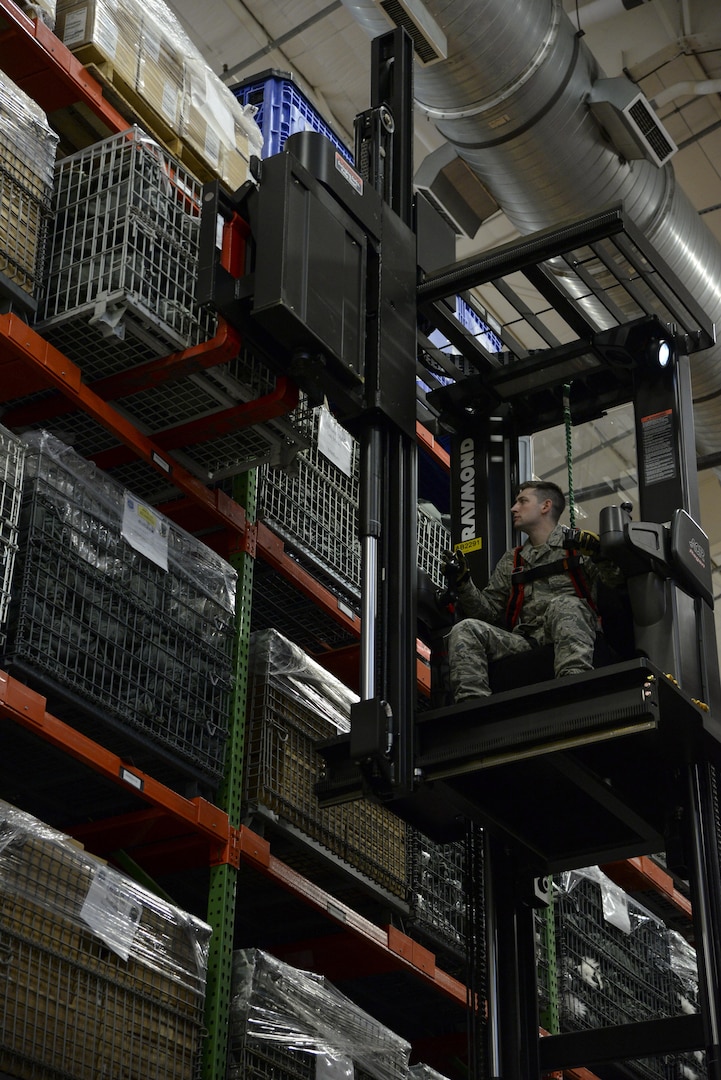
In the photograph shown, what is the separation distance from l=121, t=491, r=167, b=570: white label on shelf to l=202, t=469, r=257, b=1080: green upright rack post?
26.2 inches

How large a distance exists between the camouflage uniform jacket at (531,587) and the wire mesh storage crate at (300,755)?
1.05m

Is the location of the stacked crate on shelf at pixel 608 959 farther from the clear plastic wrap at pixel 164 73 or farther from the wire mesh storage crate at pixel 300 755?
the clear plastic wrap at pixel 164 73

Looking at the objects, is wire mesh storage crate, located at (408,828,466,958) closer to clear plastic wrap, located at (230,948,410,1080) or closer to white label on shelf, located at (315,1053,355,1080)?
clear plastic wrap, located at (230,948,410,1080)

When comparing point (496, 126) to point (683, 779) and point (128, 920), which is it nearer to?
point (683, 779)

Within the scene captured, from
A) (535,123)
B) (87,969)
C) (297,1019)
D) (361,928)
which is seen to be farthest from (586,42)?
(87,969)

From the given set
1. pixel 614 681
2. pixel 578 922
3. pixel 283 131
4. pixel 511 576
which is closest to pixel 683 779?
pixel 614 681

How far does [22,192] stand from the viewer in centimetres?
609

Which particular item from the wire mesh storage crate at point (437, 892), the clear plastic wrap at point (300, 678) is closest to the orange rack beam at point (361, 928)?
the wire mesh storage crate at point (437, 892)

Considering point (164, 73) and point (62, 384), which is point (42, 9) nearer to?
point (164, 73)

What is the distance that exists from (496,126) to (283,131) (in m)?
1.44

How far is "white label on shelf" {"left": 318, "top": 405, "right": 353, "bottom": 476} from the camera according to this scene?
7812mm

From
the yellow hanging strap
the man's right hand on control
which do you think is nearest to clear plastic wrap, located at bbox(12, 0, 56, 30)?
the yellow hanging strap

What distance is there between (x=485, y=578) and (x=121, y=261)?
2.27 m

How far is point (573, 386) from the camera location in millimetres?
7043
